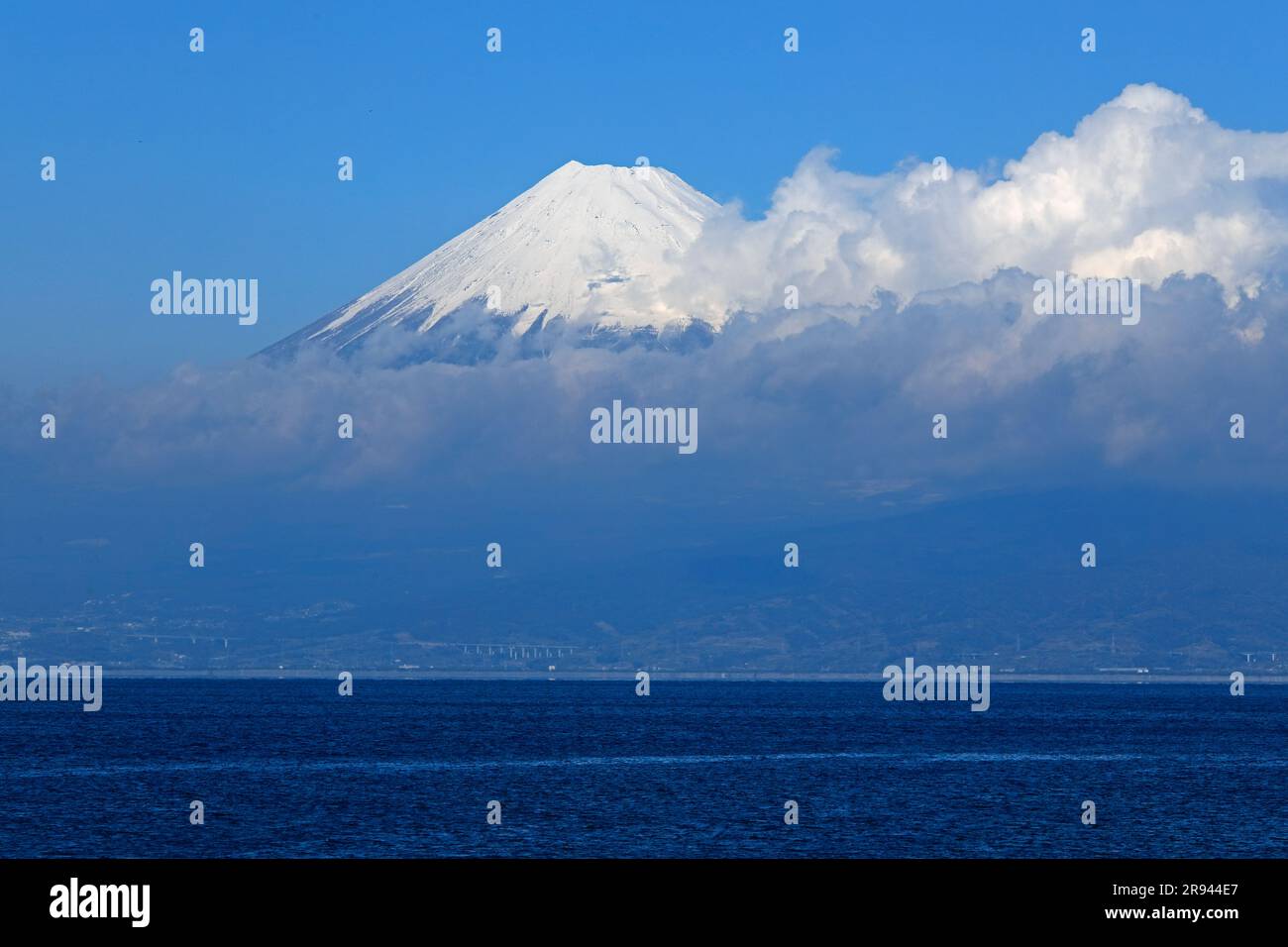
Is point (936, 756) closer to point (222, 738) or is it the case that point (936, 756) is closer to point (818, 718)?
point (222, 738)

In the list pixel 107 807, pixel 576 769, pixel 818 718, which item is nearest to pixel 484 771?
pixel 576 769
